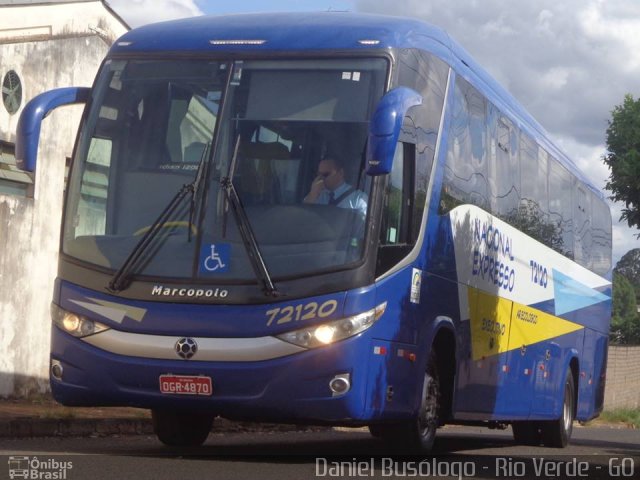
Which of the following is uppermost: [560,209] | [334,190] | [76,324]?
[560,209]

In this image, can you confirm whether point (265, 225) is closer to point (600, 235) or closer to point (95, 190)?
point (95, 190)

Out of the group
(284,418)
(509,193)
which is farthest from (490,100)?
(284,418)

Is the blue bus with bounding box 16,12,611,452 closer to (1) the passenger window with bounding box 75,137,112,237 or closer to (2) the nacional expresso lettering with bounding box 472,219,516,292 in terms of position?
(1) the passenger window with bounding box 75,137,112,237

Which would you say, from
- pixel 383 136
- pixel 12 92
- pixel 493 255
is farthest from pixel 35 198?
pixel 383 136

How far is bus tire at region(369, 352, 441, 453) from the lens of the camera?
11.2 metres

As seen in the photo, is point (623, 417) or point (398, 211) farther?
point (623, 417)

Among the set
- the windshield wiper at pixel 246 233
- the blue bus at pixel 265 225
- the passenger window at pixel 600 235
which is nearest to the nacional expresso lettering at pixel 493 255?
the blue bus at pixel 265 225

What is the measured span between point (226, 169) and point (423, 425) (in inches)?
117

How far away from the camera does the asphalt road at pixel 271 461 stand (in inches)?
365

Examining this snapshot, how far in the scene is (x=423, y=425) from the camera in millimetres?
11367

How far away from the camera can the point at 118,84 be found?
10.8m

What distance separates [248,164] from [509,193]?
4.74 meters

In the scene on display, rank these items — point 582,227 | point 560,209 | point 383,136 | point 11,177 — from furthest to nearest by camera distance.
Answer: point 582,227 < point 11,177 < point 560,209 < point 383,136

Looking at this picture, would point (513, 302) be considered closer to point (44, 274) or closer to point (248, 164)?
point (248, 164)
